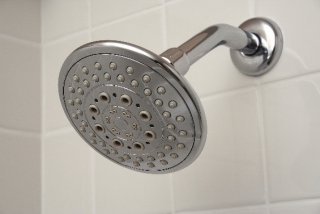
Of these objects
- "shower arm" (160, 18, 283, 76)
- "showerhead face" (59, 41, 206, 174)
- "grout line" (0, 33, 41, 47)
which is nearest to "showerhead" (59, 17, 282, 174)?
"showerhead face" (59, 41, 206, 174)

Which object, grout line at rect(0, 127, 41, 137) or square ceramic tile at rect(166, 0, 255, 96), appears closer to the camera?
square ceramic tile at rect(166, 0, 255, 96)

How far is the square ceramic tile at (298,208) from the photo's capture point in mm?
730

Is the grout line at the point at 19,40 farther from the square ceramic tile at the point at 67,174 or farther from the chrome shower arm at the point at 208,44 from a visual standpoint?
the chrome shower arm at the point at 208,44

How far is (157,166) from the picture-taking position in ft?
2.15

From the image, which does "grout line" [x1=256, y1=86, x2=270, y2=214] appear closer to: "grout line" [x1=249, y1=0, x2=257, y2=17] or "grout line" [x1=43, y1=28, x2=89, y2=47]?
"grout line" [x1=249, y1=0, x2=257, y2=17]

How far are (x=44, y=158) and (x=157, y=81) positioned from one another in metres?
0.54

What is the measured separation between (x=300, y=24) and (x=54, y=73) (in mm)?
488

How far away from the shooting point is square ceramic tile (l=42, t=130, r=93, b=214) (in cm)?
98

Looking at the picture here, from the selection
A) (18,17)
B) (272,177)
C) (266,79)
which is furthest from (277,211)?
(18,17)

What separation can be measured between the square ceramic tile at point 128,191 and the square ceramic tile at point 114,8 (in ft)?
0.80

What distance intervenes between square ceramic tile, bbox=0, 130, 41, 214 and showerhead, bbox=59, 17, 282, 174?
0.38 meters

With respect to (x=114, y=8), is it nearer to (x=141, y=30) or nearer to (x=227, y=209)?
(x=141, y=30)

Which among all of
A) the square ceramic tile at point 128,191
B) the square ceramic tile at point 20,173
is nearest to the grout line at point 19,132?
the square ceramic tile at point 20,173

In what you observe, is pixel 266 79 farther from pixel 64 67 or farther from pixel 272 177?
pixel 64 67
